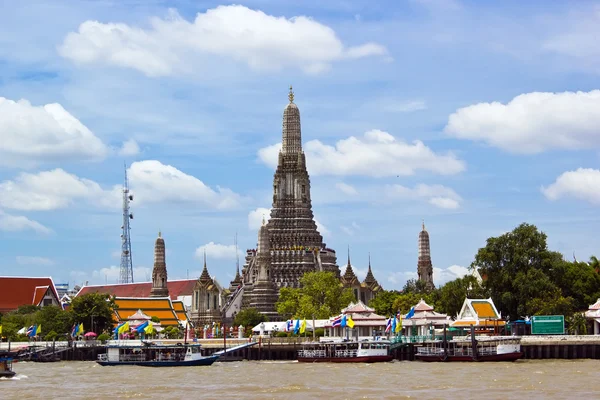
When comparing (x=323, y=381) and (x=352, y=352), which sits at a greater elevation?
(x=352, y=352)

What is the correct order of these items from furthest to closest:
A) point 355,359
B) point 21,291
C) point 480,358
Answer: point 21,291
point 355,359
point 480,358

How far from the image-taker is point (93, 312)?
102875 mm

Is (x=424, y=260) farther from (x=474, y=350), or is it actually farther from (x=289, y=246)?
(x=474, y=350)

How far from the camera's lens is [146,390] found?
5531 cm

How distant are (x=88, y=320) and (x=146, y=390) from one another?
163 ft

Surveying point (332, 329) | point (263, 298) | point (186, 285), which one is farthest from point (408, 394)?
point (186, 285)

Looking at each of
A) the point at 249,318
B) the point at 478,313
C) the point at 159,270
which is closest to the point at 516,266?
the point at 478,313

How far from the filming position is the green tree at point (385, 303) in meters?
106

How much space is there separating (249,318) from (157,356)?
108 ft

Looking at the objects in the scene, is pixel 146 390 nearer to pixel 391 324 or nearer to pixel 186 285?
pixel 391 324

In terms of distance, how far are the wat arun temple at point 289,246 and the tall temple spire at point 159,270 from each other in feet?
26.2

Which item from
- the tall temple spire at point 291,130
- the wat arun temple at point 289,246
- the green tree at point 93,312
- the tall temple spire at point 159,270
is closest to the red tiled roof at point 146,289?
the tall temple spire at point 159,270

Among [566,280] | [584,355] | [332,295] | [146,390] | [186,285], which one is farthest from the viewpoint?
[186,285]

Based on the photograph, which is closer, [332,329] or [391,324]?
[391,324]
